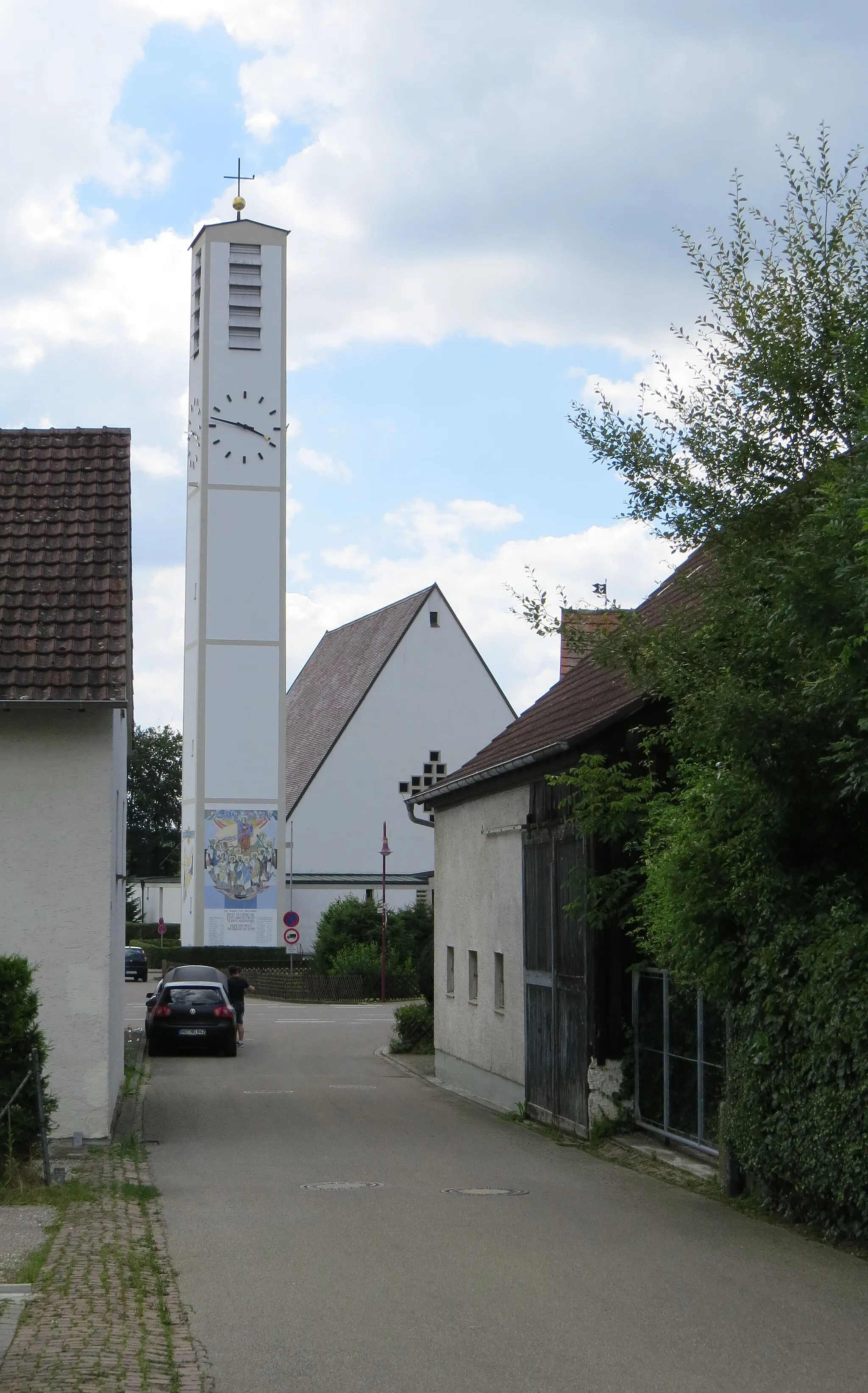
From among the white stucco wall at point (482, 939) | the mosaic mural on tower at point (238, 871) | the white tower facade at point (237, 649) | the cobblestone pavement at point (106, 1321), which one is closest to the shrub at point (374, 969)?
the mosaic mural on tower at point (238, 871)

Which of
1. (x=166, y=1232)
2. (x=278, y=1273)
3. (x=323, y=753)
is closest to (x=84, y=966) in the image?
(x=166, y=1232)

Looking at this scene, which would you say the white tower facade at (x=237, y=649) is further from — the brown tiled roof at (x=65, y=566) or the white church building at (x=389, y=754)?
the brown tiled roof at (x=65, y=566)

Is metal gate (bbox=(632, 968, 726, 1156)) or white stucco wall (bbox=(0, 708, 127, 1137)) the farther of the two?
white stucco wall (bbox=(0, 708, 127, 1137))

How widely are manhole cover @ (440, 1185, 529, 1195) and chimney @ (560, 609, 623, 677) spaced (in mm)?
4650

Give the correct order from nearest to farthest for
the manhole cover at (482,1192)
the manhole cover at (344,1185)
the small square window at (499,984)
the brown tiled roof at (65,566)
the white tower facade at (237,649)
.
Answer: the manhole cover at (482,1192) → the manhole cover at (344,1185) → the brown tiled roof at (65,566) → the small square window at (499,984) → the white tower facade at (237,649)

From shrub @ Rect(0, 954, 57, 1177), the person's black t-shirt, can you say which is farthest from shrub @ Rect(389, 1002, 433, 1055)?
shrub @ Rect(0, 954, 57, 1177)

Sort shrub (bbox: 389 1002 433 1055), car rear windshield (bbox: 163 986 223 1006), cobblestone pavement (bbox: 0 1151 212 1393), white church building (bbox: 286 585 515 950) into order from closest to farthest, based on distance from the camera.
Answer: cobblestone pavement (bbox: 0 1151 212 1393) → car rear windshield (bbox: 163 986 223 1006) → shrub (bbox: 389 1002 433 1055) → white church building (bbox: 286 585 515 950)

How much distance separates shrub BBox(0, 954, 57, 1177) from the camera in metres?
13.0

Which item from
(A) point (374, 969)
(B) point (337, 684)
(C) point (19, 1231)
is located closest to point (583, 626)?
(C) point (19, 1231)

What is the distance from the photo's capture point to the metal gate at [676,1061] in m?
13.7

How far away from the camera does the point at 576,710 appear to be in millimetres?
19766

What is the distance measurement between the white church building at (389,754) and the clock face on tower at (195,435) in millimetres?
11109

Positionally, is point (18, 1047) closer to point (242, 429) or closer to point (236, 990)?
point (236, 990)

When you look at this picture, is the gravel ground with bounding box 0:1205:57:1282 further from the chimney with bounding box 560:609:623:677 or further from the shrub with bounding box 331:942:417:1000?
the shrub with bounding box 331:942:417:1000
